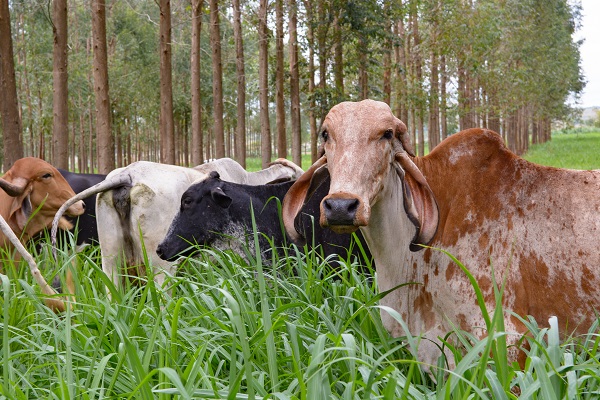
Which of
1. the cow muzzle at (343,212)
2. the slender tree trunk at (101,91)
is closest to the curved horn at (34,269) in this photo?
the cow muzzle at (343,212)

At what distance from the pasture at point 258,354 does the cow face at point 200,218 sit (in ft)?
2.68

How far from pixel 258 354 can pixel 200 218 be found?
2.38 m

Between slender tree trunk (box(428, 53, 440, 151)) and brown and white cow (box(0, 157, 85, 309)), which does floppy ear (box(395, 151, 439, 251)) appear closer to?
brown and white cow (box(0, 157, 85, 309))

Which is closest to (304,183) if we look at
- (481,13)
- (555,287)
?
(555,287)

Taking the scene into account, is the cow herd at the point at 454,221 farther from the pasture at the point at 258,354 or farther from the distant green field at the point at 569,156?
the distant green field at the point at 569,156

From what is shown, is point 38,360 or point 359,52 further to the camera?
point 359,52

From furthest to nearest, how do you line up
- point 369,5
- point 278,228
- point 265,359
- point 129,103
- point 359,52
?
point 129,103 < point 359,52 < point 369,5 < point 278,228 < point 265,359

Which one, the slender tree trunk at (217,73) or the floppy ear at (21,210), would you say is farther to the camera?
the slender tree trunk at (217,73)

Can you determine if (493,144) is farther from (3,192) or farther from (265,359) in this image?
(3,192)

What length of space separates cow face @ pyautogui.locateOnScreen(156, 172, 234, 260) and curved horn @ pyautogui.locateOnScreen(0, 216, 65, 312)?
4.49 ft

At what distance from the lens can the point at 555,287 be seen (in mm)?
3373

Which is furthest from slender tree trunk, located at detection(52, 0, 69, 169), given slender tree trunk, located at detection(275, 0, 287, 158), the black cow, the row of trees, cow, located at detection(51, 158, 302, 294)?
cow, located at detection(51, 158, 302, 294)

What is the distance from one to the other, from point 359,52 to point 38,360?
1974 cm

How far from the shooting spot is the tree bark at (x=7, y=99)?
11266 millimetres
